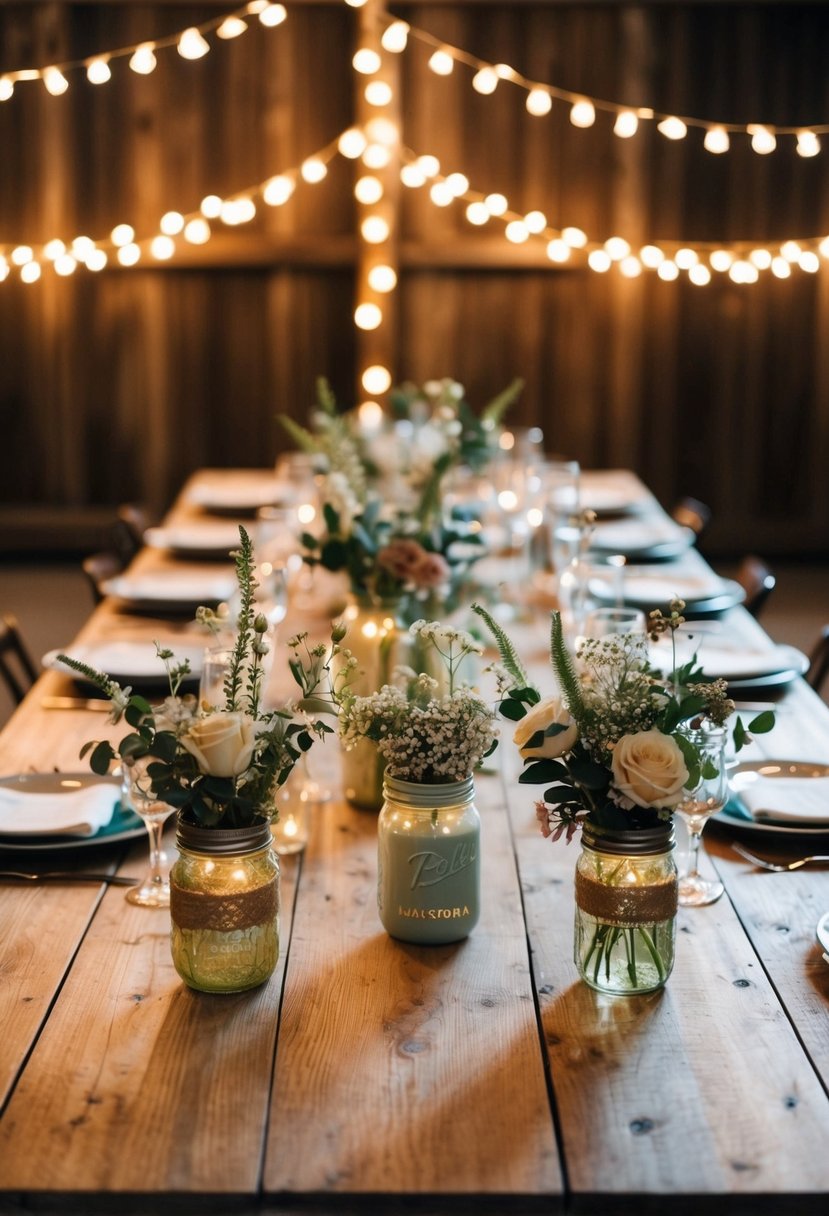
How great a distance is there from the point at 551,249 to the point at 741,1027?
4881mm

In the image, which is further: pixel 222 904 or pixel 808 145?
pixel 808 145

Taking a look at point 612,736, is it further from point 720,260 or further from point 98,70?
point 720,260

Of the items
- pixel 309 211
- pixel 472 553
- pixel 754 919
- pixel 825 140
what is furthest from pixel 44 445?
pixel 754 919

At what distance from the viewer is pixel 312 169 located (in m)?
5.88

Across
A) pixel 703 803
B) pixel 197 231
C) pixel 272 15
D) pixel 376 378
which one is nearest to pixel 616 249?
pixel 376 378

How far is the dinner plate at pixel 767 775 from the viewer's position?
5.96ft

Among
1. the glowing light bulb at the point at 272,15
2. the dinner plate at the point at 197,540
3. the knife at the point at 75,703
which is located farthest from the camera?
the glowing light bulb at the point at 272,15

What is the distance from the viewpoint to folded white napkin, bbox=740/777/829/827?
183cm

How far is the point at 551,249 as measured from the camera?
590 cm

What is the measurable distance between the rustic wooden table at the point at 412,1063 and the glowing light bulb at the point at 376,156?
4.57 metres

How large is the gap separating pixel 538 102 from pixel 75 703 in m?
4.22

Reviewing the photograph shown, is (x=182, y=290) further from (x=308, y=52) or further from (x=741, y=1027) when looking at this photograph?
(x=741, y=1027)

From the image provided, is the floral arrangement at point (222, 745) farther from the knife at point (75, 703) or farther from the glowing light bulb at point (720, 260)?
the glowing light bulb at point (720, 260)

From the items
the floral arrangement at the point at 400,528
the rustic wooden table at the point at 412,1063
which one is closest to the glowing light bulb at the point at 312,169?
the floral arrangement at the point at 400,528
